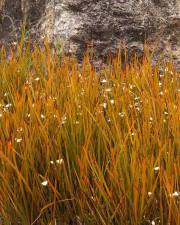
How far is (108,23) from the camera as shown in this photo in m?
3.73

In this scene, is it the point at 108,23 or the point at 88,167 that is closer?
the point at 88,167

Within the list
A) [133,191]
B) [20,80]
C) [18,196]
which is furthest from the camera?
[20,80]

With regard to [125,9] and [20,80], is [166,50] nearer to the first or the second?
[125,9]

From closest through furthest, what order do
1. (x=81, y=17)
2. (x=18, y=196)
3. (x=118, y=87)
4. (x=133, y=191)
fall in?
(x=133, y=191), (x=18, y=196), (x=118, y=87), (x=81, y=17)

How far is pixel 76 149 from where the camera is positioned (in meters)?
2.19

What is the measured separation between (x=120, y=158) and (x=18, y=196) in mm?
448

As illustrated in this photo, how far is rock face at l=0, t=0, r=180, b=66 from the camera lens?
146 inches

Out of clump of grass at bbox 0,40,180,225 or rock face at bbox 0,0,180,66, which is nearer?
clump of grass at bbox 0,40,180,225

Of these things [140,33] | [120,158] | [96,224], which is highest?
[140,33]

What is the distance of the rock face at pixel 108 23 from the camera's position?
370cm

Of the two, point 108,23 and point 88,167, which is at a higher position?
point 108,23

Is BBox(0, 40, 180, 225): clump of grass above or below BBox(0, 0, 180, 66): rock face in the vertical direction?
below

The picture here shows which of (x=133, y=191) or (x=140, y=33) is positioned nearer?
(x=133, y=191)

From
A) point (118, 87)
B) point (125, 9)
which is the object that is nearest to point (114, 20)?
point (125, 9)
